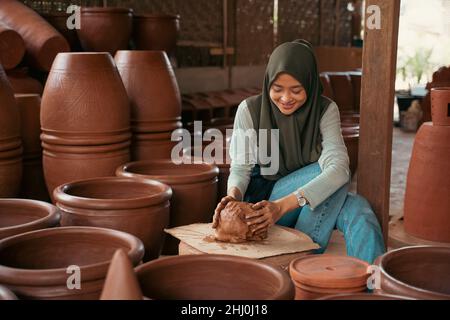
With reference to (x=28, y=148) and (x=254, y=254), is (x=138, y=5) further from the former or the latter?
(x=254, y=254)

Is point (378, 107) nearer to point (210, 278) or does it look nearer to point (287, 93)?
point (287, 93)

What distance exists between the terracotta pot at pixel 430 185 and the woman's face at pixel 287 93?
116 cm

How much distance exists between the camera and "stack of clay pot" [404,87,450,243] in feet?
10.9

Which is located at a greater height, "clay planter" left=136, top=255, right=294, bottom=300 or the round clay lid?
"clay planter" left=136, top=255, right=294, bottom=300

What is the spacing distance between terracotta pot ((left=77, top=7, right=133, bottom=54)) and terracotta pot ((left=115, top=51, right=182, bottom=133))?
76 cm

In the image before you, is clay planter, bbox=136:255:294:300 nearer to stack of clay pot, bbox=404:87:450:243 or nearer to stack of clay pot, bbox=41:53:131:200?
stack of clay pot, bbox=41:53:131:200

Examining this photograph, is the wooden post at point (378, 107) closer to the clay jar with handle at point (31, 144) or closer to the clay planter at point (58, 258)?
the clay planter at point (58, 258)

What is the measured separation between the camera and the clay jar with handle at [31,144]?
10.5ft

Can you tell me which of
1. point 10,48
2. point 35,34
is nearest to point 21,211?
point 10,48

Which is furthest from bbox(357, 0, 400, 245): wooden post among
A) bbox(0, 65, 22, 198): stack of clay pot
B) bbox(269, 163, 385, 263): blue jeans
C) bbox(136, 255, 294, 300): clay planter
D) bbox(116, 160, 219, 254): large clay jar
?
bbox(0, 65, 22, 198): stack of clay pot

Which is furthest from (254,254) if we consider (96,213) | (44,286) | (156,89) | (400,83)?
(400,83)

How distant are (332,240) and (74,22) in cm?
224

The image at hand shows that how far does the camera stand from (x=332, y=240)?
11.3 feet
